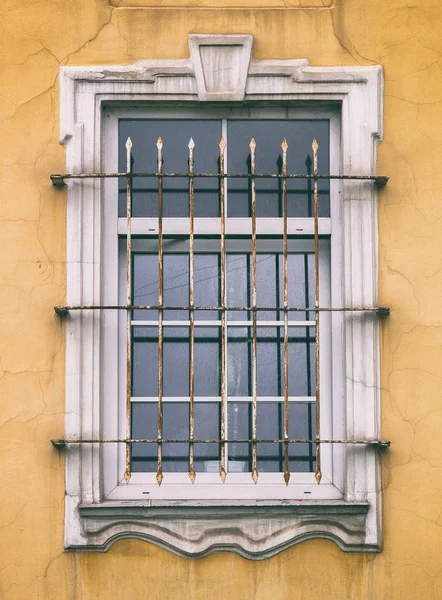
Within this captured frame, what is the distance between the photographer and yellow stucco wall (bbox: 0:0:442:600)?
454cm

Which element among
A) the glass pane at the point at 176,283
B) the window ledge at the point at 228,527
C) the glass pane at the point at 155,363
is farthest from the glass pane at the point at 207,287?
the window ledge at the point at 228,527

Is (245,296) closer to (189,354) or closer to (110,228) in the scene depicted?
(189,354)

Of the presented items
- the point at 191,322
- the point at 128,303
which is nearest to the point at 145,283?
the point at 128,303

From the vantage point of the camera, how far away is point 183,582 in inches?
179

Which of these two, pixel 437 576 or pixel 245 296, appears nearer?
pixel 437 576

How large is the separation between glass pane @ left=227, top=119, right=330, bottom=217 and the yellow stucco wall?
30 centimetres

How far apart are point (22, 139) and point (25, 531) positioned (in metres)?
1.73

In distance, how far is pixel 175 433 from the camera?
4.77 m

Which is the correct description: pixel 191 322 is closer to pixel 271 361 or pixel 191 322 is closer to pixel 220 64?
pixel 271 361

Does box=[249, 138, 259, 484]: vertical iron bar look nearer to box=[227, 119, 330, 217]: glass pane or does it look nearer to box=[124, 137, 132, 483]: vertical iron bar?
box=[227, 119, 330, 217]: glass pane

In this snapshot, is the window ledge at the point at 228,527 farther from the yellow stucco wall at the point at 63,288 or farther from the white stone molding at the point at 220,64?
the white stone molding at the point at 220,64

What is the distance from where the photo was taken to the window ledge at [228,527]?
178 inches

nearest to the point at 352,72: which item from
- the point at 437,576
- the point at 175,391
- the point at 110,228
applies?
the point at 110,228

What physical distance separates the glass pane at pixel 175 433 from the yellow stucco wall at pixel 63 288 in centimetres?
36
